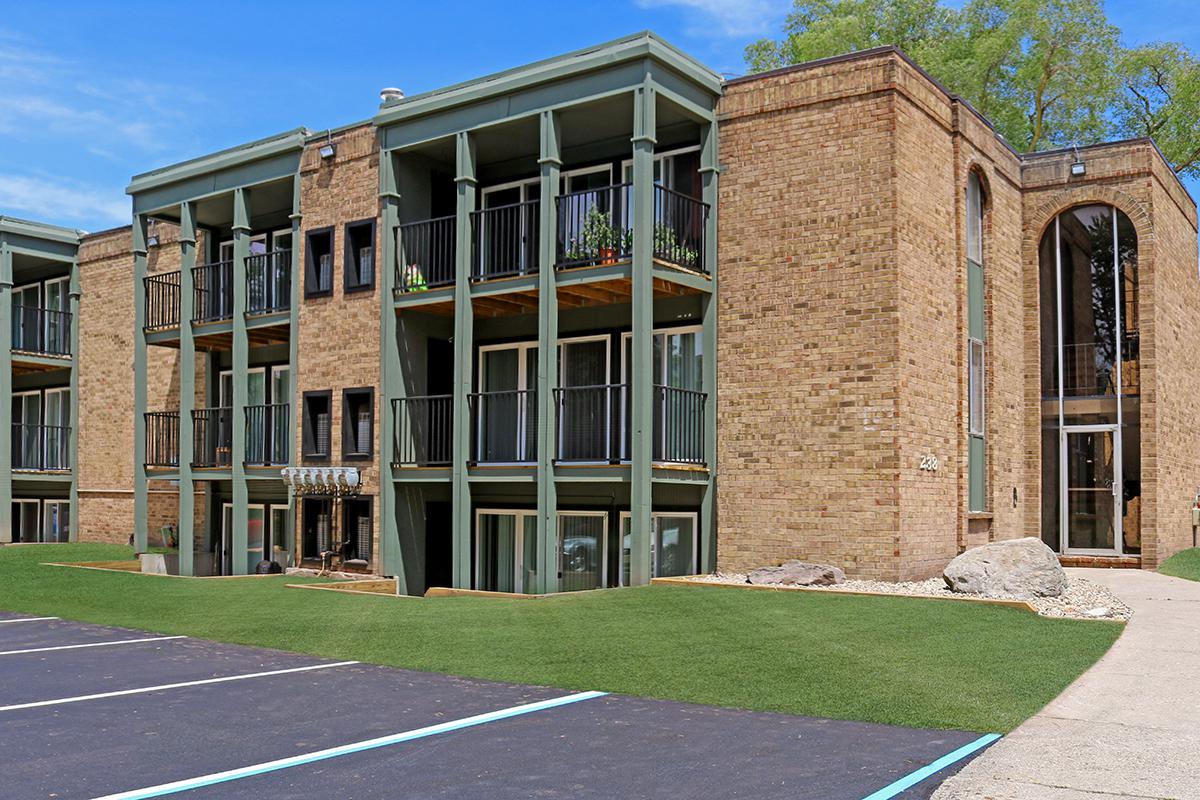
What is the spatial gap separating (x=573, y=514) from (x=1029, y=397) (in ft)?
30.6

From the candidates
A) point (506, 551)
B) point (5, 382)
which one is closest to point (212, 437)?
point (506, 551)

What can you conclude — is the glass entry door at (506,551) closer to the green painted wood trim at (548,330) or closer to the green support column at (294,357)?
the green painted wood trim at (548,330)

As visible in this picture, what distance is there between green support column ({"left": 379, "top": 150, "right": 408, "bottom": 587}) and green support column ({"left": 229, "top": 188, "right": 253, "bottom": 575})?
347cm

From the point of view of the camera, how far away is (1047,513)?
21688 millimetres

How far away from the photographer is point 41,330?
1150 inches

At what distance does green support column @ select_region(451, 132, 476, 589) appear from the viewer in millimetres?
17812

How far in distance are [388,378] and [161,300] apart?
8035mm

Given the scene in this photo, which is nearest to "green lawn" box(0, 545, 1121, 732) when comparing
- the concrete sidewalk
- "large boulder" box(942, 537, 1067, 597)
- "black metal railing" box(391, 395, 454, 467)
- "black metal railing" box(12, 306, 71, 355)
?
the concrete sidewalk

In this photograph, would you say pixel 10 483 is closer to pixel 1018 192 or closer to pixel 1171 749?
pixel 1018 192

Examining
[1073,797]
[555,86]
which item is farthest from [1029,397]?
[1073,797]

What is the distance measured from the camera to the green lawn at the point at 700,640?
884 cm

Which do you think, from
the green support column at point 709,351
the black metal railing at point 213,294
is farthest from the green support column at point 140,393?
the green support column at point 709,351

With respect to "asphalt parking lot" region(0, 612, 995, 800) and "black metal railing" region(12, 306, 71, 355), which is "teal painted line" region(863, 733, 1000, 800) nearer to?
"asphalt parking lot" region(0, 612, 995, 800)

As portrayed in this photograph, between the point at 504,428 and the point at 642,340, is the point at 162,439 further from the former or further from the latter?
the point at 642,340
